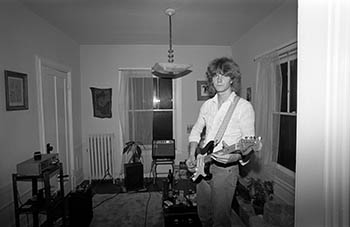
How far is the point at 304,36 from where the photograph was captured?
1.47 feet

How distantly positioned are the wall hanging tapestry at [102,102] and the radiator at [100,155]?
405mm

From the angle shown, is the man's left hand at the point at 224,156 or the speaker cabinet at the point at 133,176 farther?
the speaker cabinet at the point at 133,176

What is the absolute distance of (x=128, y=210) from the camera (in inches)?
127

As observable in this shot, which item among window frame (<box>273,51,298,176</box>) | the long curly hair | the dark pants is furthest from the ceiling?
the dark pants

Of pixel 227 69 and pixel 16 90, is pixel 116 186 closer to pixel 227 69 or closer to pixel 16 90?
pixel 16 90

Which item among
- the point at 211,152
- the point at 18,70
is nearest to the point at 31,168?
the point at 18,70

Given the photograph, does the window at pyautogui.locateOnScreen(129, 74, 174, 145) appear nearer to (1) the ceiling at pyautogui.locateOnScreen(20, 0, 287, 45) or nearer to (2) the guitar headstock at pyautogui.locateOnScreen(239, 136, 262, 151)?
(1) the ceiling at pyautogui.locateOnScreen(20, 0, 287, 45)

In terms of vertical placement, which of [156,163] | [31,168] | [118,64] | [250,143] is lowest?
[156,163]

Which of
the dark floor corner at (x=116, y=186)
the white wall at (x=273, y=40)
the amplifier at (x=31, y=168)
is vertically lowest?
the dark floor corner at (x=116, y=186)

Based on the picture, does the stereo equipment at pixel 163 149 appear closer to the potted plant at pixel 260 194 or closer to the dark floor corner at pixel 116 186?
the dark floor corner at pixel 116 186

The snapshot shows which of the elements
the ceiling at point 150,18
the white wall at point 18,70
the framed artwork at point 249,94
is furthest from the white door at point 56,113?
the framed artwork at point 249,94

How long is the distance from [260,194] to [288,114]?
948 millimetres

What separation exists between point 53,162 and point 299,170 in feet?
8.01

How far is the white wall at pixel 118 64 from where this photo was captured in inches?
174
